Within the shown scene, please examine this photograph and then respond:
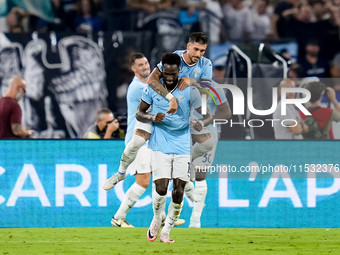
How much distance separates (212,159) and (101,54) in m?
2.50

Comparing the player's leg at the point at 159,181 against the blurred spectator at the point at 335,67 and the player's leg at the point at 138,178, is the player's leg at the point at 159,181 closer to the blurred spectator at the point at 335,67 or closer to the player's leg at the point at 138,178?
the player's leg at the point at 138,178

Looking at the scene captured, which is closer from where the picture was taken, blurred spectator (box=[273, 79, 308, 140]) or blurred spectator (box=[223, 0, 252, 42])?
blurred spectator (box=[273, 79, 308, 140])

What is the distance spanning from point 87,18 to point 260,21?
2.96 m

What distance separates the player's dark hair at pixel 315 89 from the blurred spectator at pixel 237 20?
199 cm

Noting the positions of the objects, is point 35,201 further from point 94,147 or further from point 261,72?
point 261,72

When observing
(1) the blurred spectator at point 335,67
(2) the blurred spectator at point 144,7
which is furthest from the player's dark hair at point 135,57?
(1) the blurred spectator at point 335,67

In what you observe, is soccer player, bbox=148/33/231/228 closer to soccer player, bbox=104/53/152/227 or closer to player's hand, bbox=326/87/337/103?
soccer player, bbox=104/53/152/227

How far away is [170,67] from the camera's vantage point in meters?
6.70

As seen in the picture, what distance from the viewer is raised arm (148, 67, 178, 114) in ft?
22.2

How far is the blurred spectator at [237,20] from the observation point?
38.3 ft

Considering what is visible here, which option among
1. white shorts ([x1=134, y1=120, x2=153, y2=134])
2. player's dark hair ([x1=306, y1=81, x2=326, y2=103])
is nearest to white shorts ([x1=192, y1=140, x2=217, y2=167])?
white shorts ([x1=134, y1=120, x2=153, y2=134])

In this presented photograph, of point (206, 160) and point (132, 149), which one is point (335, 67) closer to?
point (206, 160)

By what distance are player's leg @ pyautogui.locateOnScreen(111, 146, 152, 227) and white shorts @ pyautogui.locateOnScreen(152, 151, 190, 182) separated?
2.03 metres

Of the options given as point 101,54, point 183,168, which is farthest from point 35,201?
point 183,168
